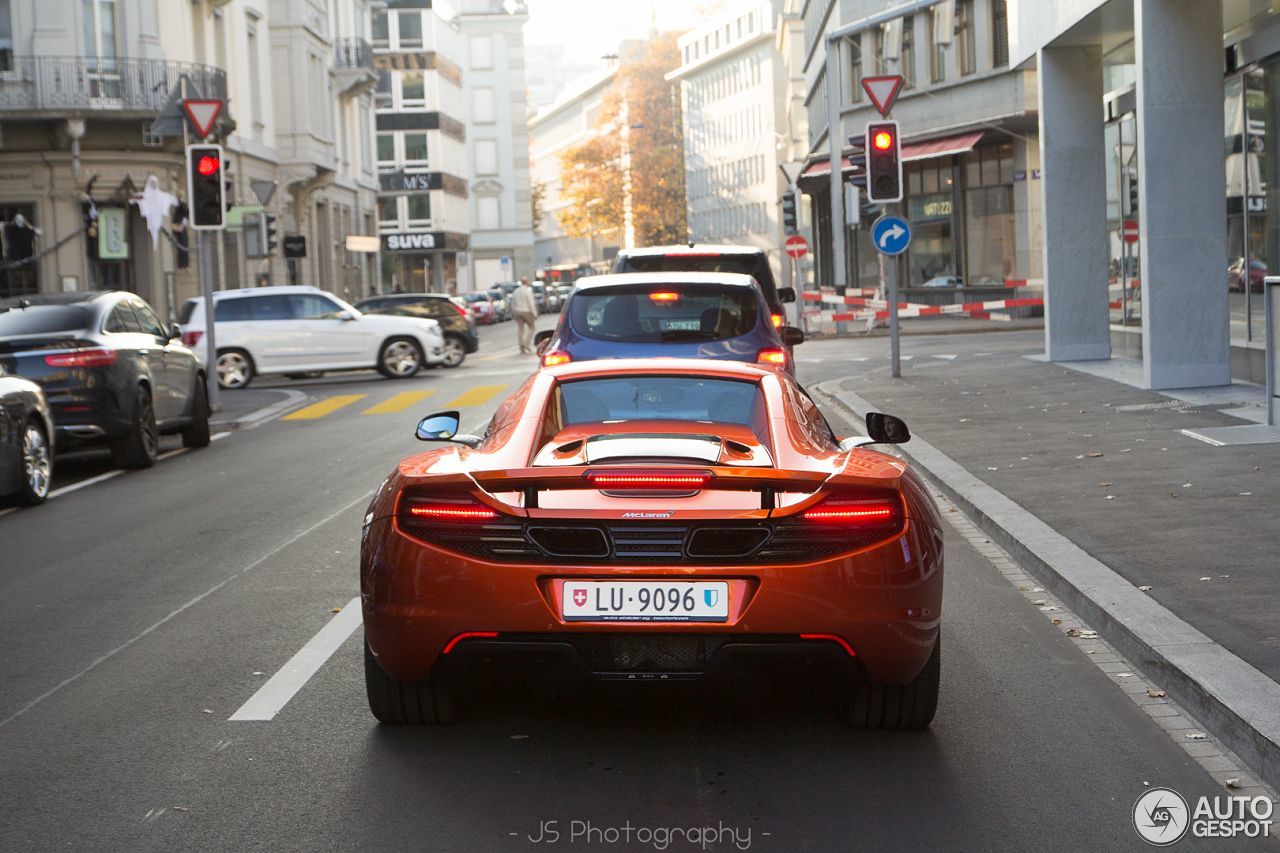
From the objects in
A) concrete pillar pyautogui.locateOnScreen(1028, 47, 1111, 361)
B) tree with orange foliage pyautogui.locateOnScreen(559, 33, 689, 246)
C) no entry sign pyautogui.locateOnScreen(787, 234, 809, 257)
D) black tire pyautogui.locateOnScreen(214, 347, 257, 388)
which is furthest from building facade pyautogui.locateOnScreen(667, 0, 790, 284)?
concrete pillar pyautogui.locateOnScreen(1028, 47, 1111, 361)

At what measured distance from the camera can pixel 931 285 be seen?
168 feet

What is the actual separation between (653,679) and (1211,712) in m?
1.81

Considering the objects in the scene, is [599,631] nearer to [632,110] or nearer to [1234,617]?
[1234,617]

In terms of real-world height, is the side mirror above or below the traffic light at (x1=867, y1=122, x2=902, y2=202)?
below

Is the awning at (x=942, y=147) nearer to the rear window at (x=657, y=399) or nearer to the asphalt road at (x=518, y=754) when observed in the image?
the asphalt road at (x=518, y=754)

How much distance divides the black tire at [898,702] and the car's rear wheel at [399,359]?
2578cm

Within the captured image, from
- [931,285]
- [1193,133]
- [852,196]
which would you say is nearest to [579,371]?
[1193,133]

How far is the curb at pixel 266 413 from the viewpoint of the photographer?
71.8 ft

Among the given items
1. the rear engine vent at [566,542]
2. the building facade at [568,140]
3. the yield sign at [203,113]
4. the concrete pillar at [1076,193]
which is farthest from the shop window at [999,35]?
the building facade at [568,140]

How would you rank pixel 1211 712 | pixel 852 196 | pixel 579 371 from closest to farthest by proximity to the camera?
1. pixel 1211 712
2. pixel 579 371
3. pixel 852 196

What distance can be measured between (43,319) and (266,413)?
293 inches

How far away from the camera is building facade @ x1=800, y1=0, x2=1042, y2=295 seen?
46625 millimetres

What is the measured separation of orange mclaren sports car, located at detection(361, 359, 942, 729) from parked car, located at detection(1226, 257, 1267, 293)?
1422 centimetres

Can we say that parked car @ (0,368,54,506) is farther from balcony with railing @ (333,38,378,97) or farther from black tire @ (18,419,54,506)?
balcony with railing @ (333,38,378,97)
